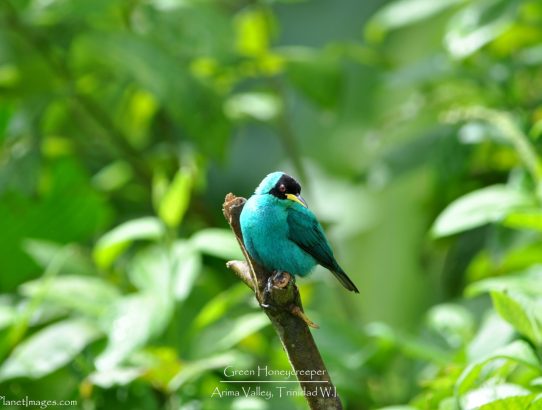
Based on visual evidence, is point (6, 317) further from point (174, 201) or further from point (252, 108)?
point (252, 108)

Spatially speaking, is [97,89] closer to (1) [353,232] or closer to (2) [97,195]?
(2) [97,195]

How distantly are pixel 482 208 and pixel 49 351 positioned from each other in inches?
33.7

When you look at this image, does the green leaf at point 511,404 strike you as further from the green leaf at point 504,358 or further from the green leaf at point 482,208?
the green leaf at point 482,208

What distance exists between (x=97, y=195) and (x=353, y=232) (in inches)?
42.0

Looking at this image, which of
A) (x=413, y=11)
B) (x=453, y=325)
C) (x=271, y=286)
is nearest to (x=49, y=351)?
(x=453, y=325)

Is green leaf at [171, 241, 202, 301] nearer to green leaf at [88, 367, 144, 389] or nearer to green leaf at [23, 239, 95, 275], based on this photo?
green leaf at [88, 367, 144, 389]

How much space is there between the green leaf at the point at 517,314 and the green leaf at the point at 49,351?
841mm

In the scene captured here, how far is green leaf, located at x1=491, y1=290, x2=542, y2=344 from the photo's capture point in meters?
1.18

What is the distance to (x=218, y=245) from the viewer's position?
165 centimetres

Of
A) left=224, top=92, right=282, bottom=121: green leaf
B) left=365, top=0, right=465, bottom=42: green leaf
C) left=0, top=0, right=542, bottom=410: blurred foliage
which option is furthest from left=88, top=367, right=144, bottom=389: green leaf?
left=365, top=0, right=465, bottom=42: green leaf

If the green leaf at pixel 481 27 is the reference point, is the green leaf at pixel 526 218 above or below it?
below

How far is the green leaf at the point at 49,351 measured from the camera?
5.44 feet

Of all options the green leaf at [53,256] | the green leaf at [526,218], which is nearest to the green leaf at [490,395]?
the green leaf at [526,218]

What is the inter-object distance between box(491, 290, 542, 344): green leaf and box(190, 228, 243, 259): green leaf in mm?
569
